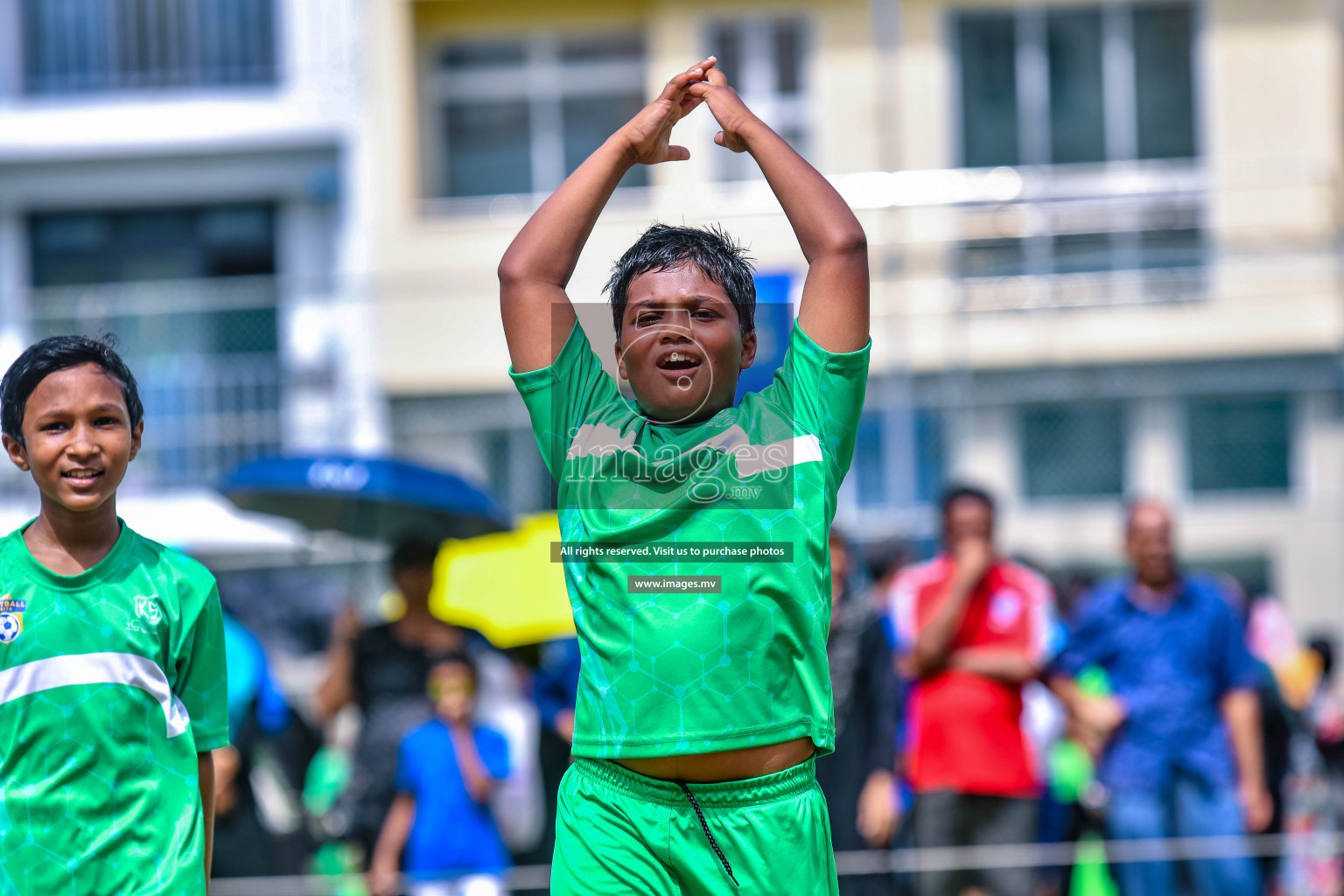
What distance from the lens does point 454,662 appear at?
18.1 feet

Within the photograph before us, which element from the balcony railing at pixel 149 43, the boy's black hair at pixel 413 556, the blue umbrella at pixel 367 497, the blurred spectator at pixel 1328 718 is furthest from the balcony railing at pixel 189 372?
the blurred spectator at pixel 1328 718

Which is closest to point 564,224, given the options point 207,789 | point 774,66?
point 207,789

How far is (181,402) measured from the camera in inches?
394

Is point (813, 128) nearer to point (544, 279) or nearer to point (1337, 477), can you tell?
point (1337, 477)

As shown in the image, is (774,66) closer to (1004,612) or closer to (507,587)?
(507,587)

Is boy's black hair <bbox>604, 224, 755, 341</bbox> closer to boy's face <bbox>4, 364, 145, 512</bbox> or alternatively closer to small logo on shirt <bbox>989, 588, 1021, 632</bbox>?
boy's face <bbox>4, 364, 145, 512</bbox>

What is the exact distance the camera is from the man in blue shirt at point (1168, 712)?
18.5ft

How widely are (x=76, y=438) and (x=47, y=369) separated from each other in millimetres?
154

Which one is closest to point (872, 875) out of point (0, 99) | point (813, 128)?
point (813, 128)

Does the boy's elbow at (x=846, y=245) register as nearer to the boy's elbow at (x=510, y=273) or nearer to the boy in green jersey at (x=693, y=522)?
the boy in green jersey at (x=693, y=522)

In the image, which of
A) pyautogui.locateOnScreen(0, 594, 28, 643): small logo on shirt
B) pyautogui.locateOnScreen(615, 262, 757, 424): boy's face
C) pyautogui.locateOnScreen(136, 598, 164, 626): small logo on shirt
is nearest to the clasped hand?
pyautogui.locateOnScreen(615, 262, 757, 424): boy's face

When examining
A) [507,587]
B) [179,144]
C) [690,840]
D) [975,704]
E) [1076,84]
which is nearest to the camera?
[690,840]

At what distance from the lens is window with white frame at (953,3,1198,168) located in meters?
14.4

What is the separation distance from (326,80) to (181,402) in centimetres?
591
